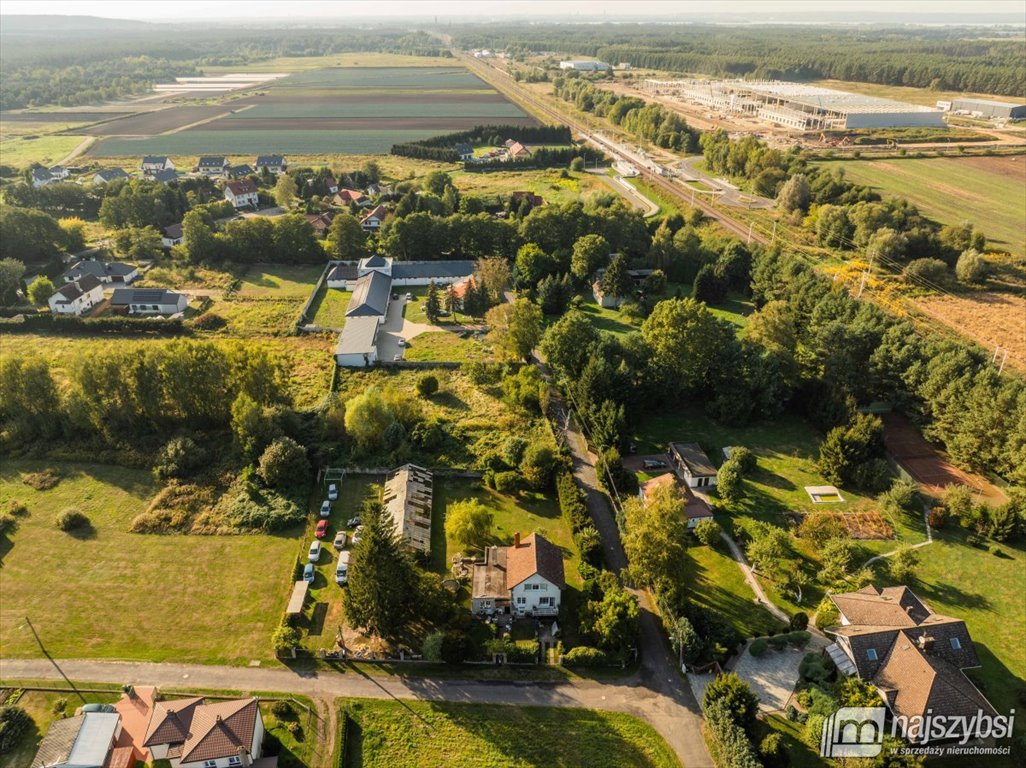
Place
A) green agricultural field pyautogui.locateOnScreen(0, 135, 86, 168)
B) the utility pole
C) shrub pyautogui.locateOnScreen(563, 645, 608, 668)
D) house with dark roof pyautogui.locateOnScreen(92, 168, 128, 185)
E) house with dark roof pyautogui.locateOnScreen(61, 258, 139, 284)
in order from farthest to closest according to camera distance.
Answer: green agricultural field pyautogui.locateOnScreen(0, 135, 86, 168), house with dark roof pyautogui.locateOnScreen(92, 168, 128, 185), house with dark roof pyautogui.locateOnScreen(61, 258, 139, 284), shrub pyautogui.locateOnScreen(563, 645, 608, 668), the utility pole

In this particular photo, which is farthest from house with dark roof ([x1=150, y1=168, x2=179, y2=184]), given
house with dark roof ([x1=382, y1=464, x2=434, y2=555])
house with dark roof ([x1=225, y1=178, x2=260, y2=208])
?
house with dark roof ([x1=382, y1=464, x2=434, y2=555])

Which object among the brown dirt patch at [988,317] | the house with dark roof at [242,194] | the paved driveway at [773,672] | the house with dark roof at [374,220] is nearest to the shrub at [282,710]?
the paved driveway at [773,672]

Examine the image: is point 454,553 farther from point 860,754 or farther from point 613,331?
point 613,331

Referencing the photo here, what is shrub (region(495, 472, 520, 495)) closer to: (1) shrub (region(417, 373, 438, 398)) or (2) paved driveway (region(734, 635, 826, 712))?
(1) shrub (region(417, 373, 438, 398))

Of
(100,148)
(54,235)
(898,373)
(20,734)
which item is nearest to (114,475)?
(20,734)

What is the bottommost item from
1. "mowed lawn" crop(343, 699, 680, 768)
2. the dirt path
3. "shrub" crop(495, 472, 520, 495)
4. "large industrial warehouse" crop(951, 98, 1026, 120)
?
"mowed lawn" crop(343, 699, 680, 768)

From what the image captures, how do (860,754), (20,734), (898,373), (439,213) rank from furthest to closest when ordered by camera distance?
(439,213), (898,373), (20,734), (860,754)

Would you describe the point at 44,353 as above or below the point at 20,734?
above

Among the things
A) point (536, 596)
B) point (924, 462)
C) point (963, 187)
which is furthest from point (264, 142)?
point (924, 462)
